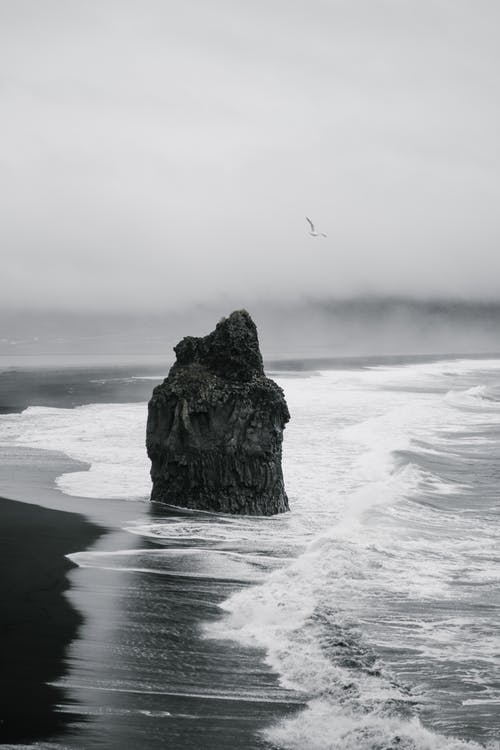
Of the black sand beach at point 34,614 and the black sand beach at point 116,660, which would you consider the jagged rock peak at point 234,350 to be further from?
the black sand beach at point 116,660

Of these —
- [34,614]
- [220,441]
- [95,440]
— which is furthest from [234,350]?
[95,440]

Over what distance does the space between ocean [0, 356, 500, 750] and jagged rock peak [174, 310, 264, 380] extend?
3301mm

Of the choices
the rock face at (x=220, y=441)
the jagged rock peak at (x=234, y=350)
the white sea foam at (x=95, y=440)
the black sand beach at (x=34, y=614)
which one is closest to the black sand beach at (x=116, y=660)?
the black sand beach at (x=34, y=614)

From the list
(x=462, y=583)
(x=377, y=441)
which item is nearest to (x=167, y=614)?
(x=462, y=583)

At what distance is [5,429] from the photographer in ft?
111

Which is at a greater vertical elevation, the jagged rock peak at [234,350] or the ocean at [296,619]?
the jagged rock peak at [234,350]

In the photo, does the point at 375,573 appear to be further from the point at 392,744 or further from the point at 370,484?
the point at 370,484

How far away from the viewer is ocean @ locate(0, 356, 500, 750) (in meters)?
7.08

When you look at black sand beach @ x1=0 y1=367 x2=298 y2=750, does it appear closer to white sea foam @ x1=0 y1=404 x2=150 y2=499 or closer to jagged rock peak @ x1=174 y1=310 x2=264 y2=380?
jagged rock peak @ x1=174 y1=310 x2=264 y2=380

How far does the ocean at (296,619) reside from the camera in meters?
7.08

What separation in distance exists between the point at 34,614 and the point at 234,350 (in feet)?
31.2

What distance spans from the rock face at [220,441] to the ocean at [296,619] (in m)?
0.59

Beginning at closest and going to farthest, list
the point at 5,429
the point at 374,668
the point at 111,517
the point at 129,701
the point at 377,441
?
1. the point at 129,701
2. the point at 374,668
3. the point at 111,517
4. the point at 377,441
5. the point at 5,429

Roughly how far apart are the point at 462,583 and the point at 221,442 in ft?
21.9
